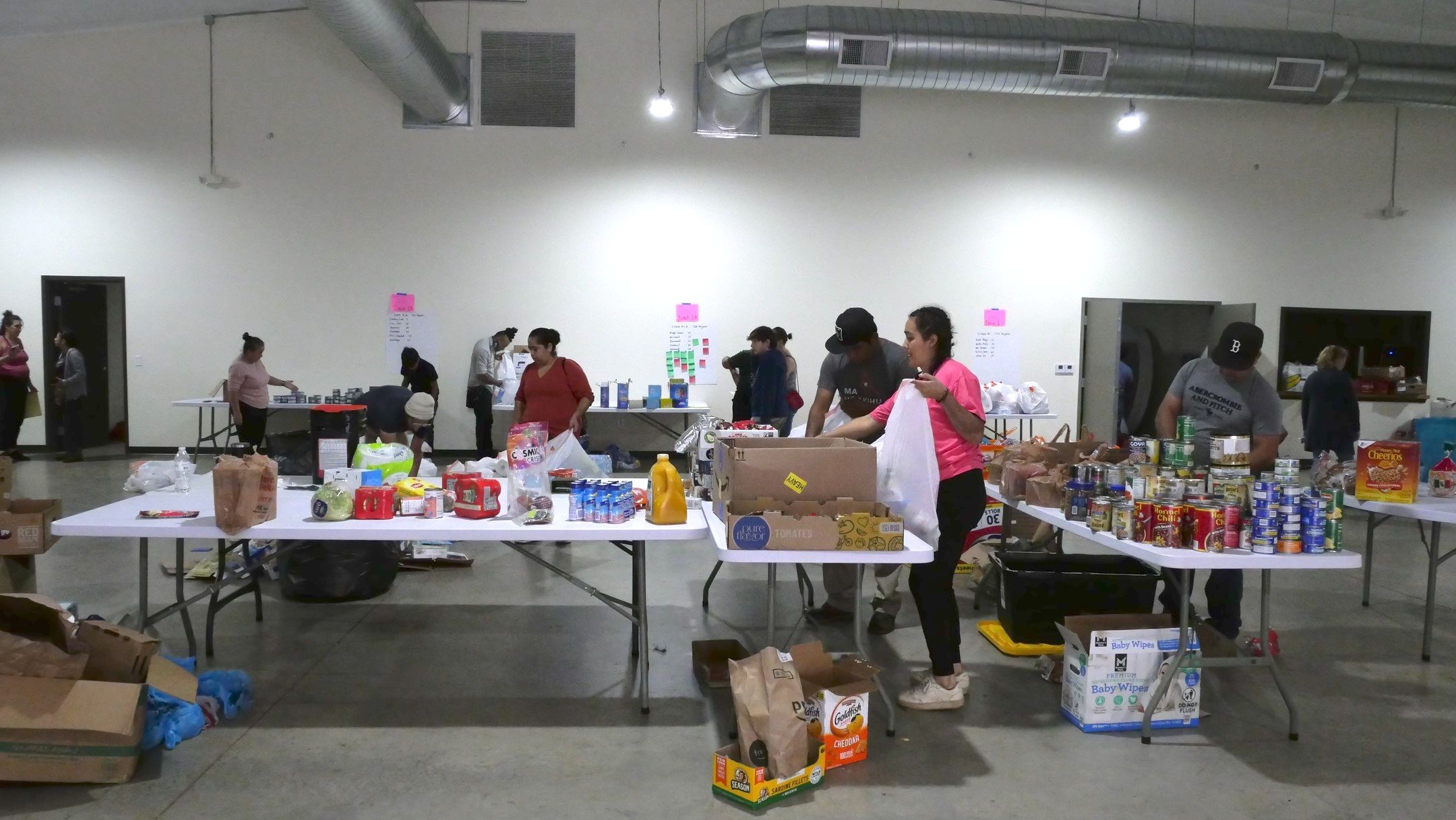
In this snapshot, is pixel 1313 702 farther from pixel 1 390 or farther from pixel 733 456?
pixel 1 390

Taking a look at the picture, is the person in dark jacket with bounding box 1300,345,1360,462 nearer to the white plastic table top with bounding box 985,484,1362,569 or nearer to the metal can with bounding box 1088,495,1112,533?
the white plastic table top with bounding box 985,484,1362,569

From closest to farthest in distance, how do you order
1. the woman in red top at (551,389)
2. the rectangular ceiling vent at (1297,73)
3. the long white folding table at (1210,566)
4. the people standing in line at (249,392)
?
the long white folding table at (1210,566), the woman in red top at (551,389), the rectangular ceiling vent at (1297,73), the people standing in line at (249,392)

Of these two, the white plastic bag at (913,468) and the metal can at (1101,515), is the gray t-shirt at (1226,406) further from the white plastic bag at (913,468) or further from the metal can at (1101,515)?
the white plastic bag at (913,468)

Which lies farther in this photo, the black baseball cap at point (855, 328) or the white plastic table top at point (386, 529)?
the black baseball cap at point (855, 328)

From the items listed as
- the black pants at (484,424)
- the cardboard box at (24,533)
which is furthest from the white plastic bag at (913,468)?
the black pants at (484,424)

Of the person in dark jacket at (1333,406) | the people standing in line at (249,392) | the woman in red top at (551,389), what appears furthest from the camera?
A: the people standing in line at (249,392)

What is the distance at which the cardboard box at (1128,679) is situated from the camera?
Result: 3139mm

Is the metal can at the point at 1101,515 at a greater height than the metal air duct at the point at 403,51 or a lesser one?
lesser

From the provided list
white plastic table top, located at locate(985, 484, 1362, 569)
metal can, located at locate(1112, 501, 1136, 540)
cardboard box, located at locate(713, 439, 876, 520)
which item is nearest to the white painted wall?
metal can, located at locate(1112, 501, 1136, 540)

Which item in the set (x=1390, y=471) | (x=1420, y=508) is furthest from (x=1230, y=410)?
(x=1420, y=508)

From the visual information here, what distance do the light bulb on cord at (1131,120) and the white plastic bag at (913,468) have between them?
7.51m

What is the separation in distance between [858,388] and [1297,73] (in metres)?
6.71

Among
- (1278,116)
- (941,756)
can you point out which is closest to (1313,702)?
(941,756)

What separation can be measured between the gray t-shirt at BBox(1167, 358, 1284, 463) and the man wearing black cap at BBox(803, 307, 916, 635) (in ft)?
3.84
